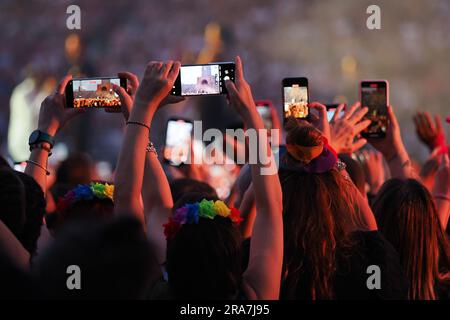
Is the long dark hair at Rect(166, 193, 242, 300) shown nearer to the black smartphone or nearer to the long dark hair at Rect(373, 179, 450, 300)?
the black smartphone

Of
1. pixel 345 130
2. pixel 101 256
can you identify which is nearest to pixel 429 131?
pixel 345 130

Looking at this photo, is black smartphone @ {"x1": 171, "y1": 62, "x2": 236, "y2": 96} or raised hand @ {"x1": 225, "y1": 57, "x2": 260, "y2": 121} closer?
raised hand @ {"x1": 225, "y1": 57, "x2": 260, "y2": 121}

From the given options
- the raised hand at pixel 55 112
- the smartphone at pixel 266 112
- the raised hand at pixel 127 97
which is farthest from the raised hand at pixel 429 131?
the raised hand at pixel 55 112

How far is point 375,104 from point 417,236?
0.81 metres

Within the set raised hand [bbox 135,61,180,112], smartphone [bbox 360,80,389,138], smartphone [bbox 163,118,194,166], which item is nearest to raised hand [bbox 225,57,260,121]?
raised hand [bbox 135,61,180,112]

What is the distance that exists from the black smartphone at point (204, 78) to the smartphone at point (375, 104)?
2.73 feet

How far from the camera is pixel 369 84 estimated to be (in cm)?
292

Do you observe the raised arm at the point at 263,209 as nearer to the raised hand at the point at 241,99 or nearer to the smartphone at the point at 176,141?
the raised hand at the point at 241,99

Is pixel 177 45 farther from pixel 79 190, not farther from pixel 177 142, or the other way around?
pixel 79 190

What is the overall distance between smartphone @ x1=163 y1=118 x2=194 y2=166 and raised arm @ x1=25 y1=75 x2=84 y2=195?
122 cm

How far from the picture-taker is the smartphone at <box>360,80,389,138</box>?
292cm

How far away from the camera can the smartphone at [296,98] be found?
2574 mm

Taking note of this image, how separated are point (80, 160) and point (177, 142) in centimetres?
49

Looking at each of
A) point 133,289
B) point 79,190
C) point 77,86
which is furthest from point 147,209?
point 133,289
